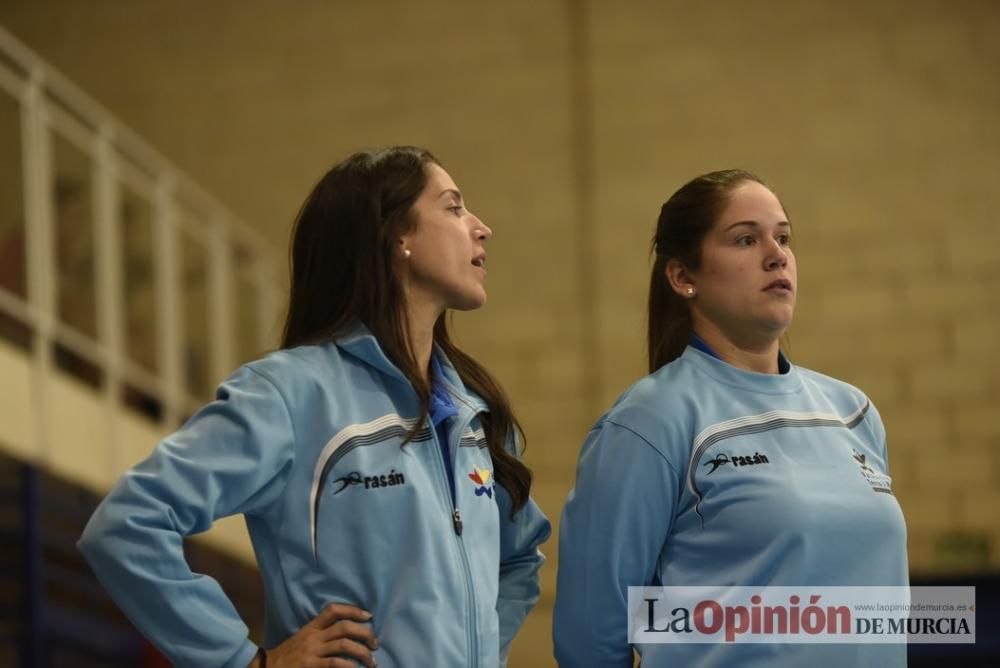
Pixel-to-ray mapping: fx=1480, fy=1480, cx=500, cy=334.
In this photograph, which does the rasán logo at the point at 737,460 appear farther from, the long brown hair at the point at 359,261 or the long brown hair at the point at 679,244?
the long brown hair at the point at 359,261

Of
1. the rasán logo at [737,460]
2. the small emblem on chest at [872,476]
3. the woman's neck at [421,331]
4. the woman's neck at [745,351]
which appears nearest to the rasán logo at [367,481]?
the woman's neck at [421,331]

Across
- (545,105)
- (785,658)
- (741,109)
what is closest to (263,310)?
(545,105)

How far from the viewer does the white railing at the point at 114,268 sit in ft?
19.3

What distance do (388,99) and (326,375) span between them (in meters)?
6.92

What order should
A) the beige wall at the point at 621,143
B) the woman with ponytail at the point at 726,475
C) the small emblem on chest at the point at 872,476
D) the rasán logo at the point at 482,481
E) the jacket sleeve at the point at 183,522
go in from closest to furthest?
the jacket sleeve at the point at 183,522 → the woman with ponytail at the point at 726,475 → the small emblem on chest at the point at 872,476 → the rasán logo at the point at 482,481 → the beige wall at the point at 621,143

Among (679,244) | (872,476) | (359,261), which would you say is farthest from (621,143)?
(872,476)

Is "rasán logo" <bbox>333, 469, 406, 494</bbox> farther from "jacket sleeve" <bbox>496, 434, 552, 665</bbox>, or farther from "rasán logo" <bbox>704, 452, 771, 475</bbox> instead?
"rasán logo" <bbox>704, 452, 771, 475</bbox>

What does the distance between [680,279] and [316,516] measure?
895 millimetres

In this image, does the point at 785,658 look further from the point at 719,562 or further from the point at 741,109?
the point at 741,109

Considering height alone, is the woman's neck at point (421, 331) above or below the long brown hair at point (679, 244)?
below

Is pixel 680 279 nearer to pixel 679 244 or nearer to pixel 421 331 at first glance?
pixel 679 244

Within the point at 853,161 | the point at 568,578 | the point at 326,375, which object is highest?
the point at 853,161

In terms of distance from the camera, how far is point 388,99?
9.59 meters

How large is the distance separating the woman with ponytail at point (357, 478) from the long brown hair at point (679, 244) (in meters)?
0.37
